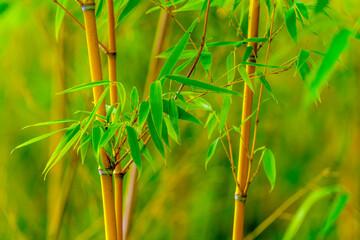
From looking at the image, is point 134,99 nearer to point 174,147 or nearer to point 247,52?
point 247,52

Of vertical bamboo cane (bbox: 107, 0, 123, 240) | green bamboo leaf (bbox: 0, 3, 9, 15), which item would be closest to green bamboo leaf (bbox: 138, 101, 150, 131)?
vertical bamboo cane (bbox: 107, 0, 123, 240)

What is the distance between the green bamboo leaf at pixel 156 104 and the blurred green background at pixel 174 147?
89cm

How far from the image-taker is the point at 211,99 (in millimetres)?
1641

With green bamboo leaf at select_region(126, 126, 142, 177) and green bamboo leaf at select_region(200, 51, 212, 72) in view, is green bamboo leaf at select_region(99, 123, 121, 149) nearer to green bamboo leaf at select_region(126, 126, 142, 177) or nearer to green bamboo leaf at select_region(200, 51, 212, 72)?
green bamboo leaf at select_region(126, 126, 142, 177)

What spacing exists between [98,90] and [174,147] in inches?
33.8

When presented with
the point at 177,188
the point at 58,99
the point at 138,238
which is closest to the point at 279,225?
the point at 177,188

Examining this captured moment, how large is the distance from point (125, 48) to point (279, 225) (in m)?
0.77

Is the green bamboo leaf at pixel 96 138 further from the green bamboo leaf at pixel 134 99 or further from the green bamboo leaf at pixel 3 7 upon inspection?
the green bamboo leaf at pixel 3 7

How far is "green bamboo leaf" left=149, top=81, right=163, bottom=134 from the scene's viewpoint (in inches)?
26.6

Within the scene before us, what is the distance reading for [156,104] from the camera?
685 millimetres

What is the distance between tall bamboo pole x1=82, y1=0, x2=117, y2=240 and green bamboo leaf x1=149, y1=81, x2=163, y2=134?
0.15 meters

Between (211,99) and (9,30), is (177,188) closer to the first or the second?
(211,99)

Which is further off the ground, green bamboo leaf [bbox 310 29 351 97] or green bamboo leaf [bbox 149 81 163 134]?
green bamboo leaf [bbox 310 29 351 97]

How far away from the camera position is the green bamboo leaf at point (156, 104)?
68cm
